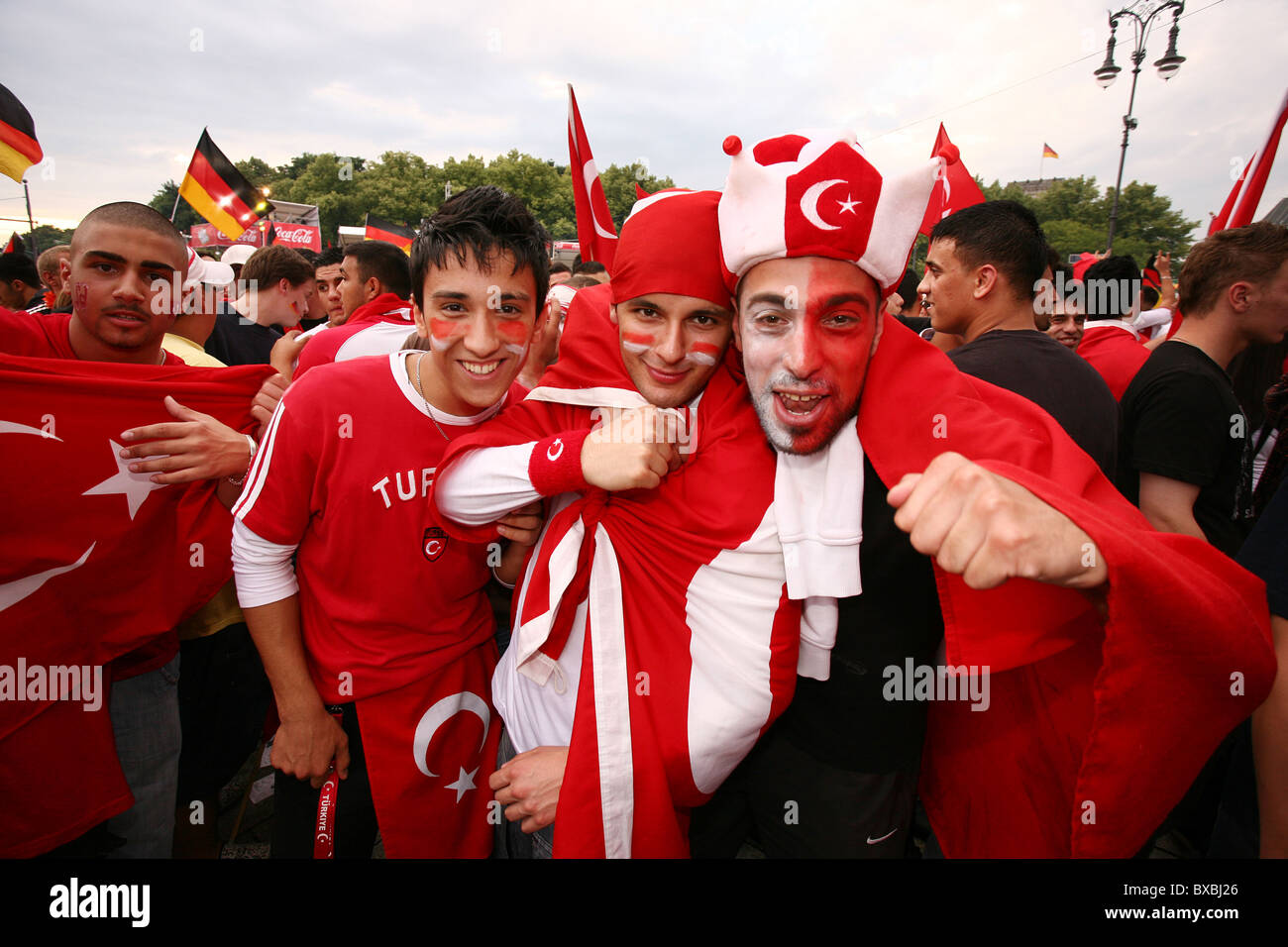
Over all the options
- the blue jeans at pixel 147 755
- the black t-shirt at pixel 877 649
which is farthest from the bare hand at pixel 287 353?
the black t-shirt at pixel 877 649

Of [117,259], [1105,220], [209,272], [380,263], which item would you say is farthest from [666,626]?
[1105,220]

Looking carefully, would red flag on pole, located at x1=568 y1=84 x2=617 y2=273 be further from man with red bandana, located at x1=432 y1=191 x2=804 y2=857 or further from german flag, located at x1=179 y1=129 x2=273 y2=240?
german flag, located at x1=179 y1=129 x2=273 y2=240

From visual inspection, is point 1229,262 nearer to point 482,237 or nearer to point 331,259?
point 482,237

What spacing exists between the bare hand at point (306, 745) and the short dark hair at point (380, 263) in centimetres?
372

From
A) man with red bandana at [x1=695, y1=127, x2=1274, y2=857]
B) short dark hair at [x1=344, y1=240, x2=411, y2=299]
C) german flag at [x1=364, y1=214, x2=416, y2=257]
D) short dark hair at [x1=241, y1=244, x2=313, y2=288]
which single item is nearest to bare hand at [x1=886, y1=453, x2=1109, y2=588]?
man with red bandana at [x1=695, y1=127, x2=1274, y2=857]

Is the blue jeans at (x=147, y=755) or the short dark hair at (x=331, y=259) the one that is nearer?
the blue jeans at (x=147, y=755)

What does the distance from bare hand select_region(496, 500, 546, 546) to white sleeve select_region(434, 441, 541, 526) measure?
4 cm

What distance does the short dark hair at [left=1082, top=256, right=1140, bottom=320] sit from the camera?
18.1 feet

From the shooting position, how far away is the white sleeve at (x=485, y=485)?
A: 5.22 ft

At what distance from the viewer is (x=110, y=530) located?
1.97 metres

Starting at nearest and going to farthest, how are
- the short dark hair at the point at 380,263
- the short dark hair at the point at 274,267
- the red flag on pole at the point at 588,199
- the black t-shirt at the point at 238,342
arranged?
the red flag on pole at the point at 588,199 < the short dark hair at the point at 380,263 < the black t-shirt at the point at 238,342 < the short dark hair at the point at 274,267

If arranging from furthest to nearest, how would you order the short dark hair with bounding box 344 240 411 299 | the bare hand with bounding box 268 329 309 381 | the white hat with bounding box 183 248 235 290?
1. the short dark hair with bounding box 344 240 411 299
2. the bare hand with bounding box 268 329 309 381
3. the white hat with bounding box 183 248 235 290

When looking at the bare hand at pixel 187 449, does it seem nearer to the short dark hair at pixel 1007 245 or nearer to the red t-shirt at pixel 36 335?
the red t-shirt at pixel 36 335
